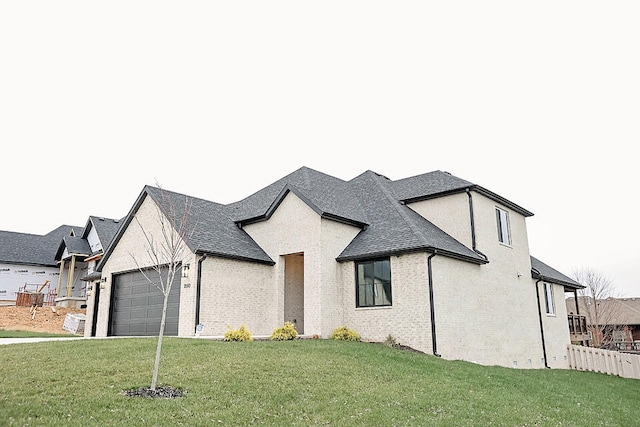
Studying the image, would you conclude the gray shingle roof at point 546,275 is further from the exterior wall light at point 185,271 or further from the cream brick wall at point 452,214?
the exterior wall light at point 185,271

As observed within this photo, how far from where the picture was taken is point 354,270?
18703mm

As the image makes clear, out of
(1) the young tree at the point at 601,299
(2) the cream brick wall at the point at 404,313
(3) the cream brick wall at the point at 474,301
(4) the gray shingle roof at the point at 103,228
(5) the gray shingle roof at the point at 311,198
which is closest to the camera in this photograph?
(2) the cream brick wall at the point at 404,313

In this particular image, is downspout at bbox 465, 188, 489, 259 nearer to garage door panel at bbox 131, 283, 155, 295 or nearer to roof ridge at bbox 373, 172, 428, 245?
roof ridge at bbox 373, 172, 428, 245

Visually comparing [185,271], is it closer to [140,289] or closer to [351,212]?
[140,289]

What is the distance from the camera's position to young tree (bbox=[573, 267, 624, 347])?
44.1 m

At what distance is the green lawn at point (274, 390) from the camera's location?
7.59 metres

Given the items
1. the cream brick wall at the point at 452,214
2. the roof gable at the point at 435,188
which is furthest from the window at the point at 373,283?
the roof gable at the point at 435,188

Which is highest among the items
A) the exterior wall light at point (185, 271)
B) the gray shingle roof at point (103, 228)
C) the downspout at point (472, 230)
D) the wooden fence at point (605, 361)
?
the gray shingle roof at point (103, 228)

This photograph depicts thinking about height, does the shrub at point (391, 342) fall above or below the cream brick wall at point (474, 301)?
below

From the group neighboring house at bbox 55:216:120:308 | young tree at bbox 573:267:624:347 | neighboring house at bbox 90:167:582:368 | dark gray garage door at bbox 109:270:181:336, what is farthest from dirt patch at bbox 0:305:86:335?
young tree at bbox 573:267:624:347

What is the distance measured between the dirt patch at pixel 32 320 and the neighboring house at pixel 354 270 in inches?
259

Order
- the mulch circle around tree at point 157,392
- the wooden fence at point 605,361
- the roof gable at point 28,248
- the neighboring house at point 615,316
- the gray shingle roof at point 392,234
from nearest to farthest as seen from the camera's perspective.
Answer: the mulch circle around tree at point 157,392
the gray shingle roof at point 392,234
the wooden fence at point 605,361
the roof gable at point 28,248
the neighboring house at point 615,316

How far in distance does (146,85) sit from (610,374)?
23.0 m

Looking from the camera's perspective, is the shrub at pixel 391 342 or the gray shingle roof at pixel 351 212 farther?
the gray shingle roof at pixel 351 212
